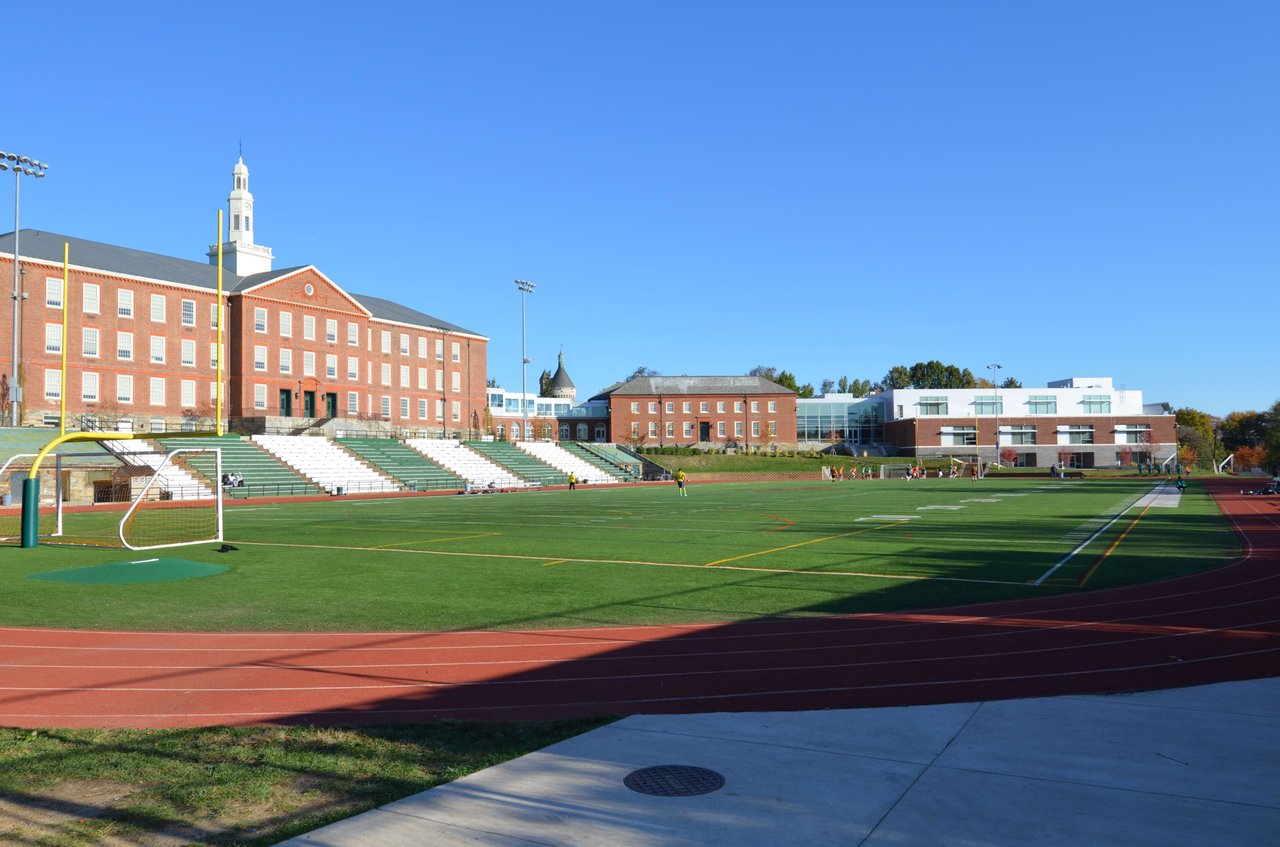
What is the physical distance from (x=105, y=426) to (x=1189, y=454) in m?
127

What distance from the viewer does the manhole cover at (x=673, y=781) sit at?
5.48 m

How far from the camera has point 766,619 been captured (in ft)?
38.8

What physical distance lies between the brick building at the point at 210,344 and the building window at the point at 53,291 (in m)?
0.07

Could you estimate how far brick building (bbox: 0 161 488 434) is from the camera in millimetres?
55312

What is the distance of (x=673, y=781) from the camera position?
5.67 metres

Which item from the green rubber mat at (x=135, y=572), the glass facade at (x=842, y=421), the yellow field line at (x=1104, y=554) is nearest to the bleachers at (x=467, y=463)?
the yellow field line at (x=1104, y=554)

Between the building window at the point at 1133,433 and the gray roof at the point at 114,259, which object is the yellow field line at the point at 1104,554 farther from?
the building window at the point at 1133,433

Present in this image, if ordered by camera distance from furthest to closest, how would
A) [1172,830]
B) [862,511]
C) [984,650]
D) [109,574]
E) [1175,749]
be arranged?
[862,511]
[109,574]
[984,650]
[1175,749]
[1172,830]

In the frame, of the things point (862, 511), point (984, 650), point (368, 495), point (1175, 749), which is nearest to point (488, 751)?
point (1175, 749)

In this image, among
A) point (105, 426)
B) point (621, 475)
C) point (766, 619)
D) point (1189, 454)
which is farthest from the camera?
point (1189, 454)

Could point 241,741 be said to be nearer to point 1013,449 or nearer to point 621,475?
point 621,475

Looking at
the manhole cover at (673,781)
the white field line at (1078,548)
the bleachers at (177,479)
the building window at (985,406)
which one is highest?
the building window at (985,406)

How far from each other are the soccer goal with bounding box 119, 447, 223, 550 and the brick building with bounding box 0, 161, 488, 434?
9605 mm

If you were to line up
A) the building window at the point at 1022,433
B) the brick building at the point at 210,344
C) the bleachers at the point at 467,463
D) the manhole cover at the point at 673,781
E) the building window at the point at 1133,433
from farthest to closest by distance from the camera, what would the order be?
the building window at the point at 1022,433
the building window at the point at 1133,433
the bleachers at the point at 467,463
the brick building at the point at 210,344
the manhole cover at the point at 673,781
